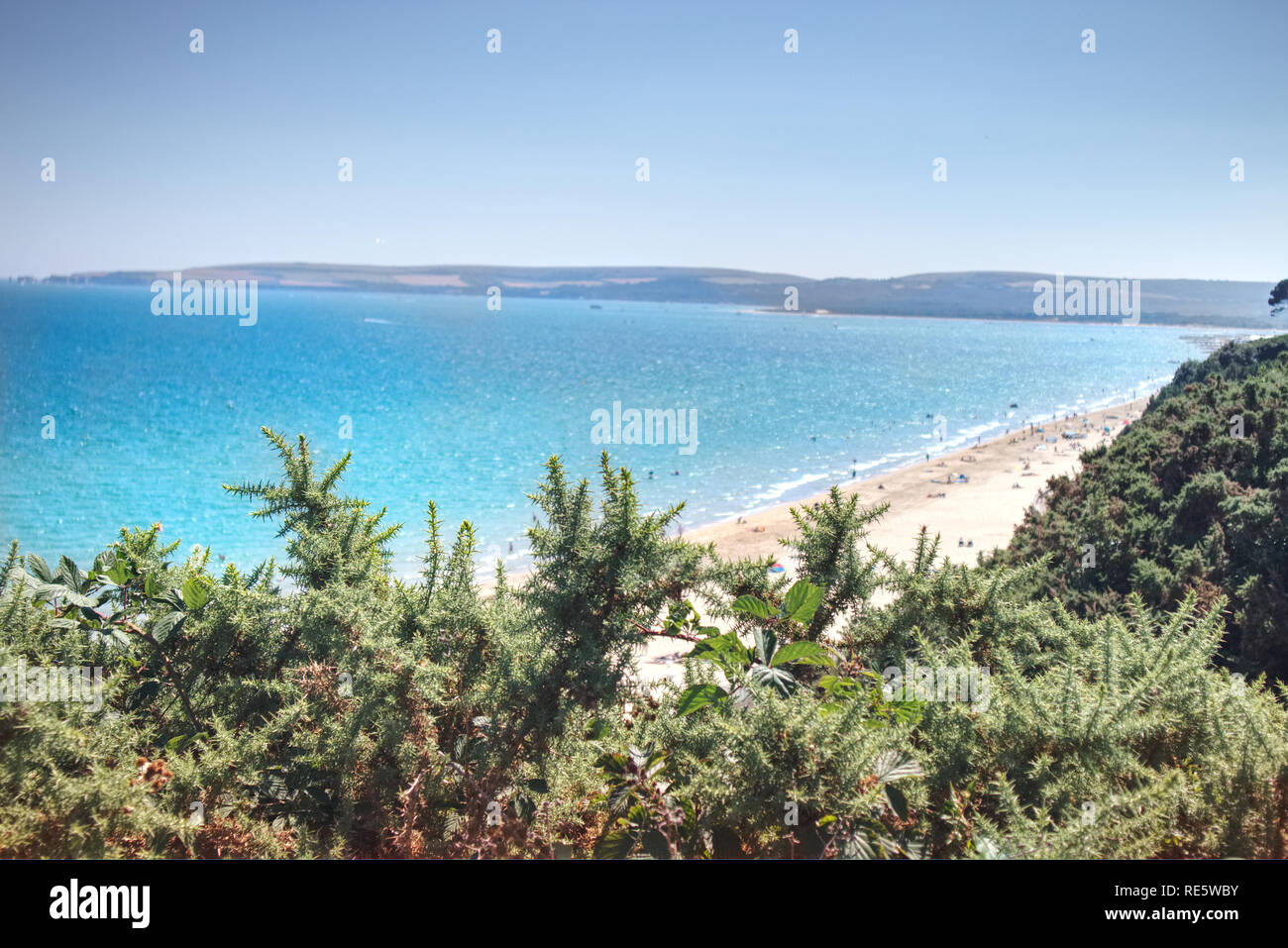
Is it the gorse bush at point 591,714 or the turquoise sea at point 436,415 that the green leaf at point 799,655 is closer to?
the gorse bush at point 591,714

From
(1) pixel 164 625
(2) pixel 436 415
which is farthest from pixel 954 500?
(2) pixel 436 415

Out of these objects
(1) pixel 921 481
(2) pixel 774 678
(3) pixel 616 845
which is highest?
(2) pixel 774 678

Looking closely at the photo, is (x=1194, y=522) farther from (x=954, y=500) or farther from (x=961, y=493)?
(x=961, y=493)

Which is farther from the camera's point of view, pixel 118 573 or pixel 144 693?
pixel 118 573

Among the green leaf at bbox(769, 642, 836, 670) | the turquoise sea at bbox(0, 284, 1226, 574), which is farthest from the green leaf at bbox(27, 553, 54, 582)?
the green leaf at bbox(769, 642, 836, 670)

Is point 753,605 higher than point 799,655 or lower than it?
higher

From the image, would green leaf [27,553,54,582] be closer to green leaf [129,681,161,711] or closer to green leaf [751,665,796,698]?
green leaf [129,681,161,711]
